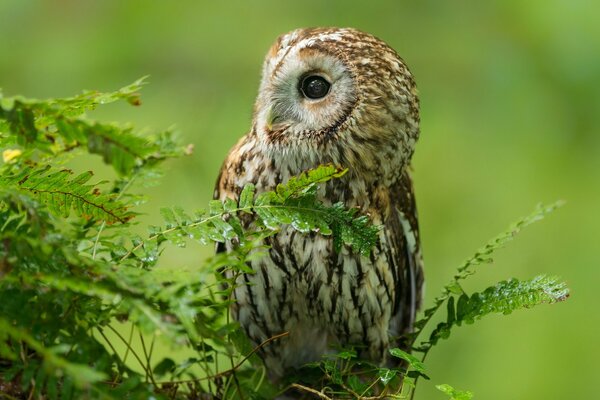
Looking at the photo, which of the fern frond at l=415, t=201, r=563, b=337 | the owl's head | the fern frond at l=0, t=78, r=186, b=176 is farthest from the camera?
the owl's head

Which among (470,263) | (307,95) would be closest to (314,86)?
(307,95)

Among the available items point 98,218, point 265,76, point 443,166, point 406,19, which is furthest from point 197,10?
point 98,218

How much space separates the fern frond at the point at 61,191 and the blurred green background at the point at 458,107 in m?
1.85

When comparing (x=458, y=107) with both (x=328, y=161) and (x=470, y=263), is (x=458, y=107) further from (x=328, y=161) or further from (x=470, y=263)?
(x=470, y=263)

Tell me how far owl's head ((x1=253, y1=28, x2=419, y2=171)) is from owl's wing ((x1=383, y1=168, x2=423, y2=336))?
0.29 metres

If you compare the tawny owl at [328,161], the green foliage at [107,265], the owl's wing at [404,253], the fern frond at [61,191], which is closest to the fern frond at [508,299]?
the green foliage at [107,265]

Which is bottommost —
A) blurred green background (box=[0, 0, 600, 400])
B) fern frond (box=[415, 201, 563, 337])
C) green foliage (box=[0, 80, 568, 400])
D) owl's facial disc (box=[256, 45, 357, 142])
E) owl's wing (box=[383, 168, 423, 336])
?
green foliage (box=[0, 80, 568, 400])

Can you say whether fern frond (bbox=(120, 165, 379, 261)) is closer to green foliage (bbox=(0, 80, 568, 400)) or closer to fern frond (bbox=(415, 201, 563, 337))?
green foliage (bbox=(0, 80, 568, 400))

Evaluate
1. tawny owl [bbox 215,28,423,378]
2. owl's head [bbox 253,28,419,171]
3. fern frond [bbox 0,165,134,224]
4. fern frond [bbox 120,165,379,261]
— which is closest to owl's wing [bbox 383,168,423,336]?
tawny owl [bbox 215,28,423,378]

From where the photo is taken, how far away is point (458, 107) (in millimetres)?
4324

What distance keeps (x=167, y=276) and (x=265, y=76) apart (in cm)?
103

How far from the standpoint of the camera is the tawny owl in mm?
1935

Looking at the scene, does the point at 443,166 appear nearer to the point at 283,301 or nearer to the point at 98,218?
the point at 283,301

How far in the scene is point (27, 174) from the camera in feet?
4.51
